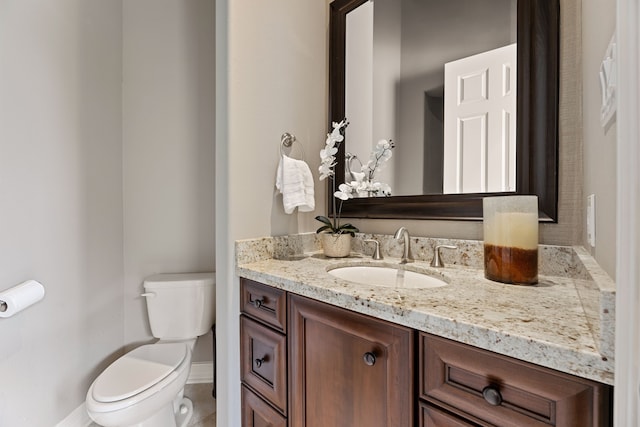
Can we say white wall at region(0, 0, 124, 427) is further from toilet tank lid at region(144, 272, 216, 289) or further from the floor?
the floor

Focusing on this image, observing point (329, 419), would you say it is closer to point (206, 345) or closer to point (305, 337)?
point (305, 337)

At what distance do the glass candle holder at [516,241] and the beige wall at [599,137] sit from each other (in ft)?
0.42

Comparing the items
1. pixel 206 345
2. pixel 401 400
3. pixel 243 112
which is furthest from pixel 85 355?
pixel 401 400

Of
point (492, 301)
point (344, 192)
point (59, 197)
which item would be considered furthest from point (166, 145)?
point (492, 301)

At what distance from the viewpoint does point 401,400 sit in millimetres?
615

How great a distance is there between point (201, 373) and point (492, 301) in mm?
1774

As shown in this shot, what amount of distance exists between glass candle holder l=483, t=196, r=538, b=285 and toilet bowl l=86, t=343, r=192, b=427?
52.8 inches

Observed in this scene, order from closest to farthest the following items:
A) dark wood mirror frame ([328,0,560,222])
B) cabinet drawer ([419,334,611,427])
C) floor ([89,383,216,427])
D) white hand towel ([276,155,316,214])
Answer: cabinet drawer ([419,334,611,427]) < dark wood mirror frame ([328,0,560,222]) < white hand towel ([276,155,316,214]) < floor ([89,383,216,427])

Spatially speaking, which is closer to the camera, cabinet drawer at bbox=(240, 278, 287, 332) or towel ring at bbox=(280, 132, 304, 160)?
cabinet drawer at bbox=(240, 278, 287, 332)

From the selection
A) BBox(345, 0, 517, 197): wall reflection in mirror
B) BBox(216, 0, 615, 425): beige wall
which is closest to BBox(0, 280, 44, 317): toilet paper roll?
BBox(216, 0, 615, 425): beige wall

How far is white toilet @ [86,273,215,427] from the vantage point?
1.08m

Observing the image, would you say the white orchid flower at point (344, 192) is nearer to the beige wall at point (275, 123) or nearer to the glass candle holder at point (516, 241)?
the beige wall at point (275, 123)

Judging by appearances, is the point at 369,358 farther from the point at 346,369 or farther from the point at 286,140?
the point at 286,140

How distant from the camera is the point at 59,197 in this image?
1.35 metres
